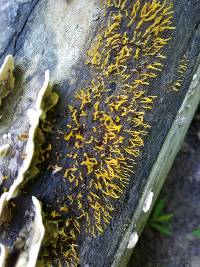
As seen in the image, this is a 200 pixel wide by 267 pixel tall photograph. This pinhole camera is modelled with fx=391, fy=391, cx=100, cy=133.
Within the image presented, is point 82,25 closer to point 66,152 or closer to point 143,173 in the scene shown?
point 66,152

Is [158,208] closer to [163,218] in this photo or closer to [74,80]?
[163,218]

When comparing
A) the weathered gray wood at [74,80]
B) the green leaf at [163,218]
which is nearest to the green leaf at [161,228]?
the green leaf at [163,218]

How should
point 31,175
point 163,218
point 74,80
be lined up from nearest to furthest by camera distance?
point 31,175, point 74,80, point 163,218

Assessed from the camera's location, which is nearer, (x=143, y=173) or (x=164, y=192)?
(x=143, y=173)

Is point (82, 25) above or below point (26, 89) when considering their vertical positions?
above

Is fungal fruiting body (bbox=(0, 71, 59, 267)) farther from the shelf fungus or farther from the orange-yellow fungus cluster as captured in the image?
the orange-yellow fungus cluster

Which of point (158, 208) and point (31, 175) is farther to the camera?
point (158, 208)

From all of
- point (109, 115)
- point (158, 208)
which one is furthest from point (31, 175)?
point (158, 208)

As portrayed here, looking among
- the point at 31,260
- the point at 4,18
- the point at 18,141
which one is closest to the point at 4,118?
the point at 18,141
